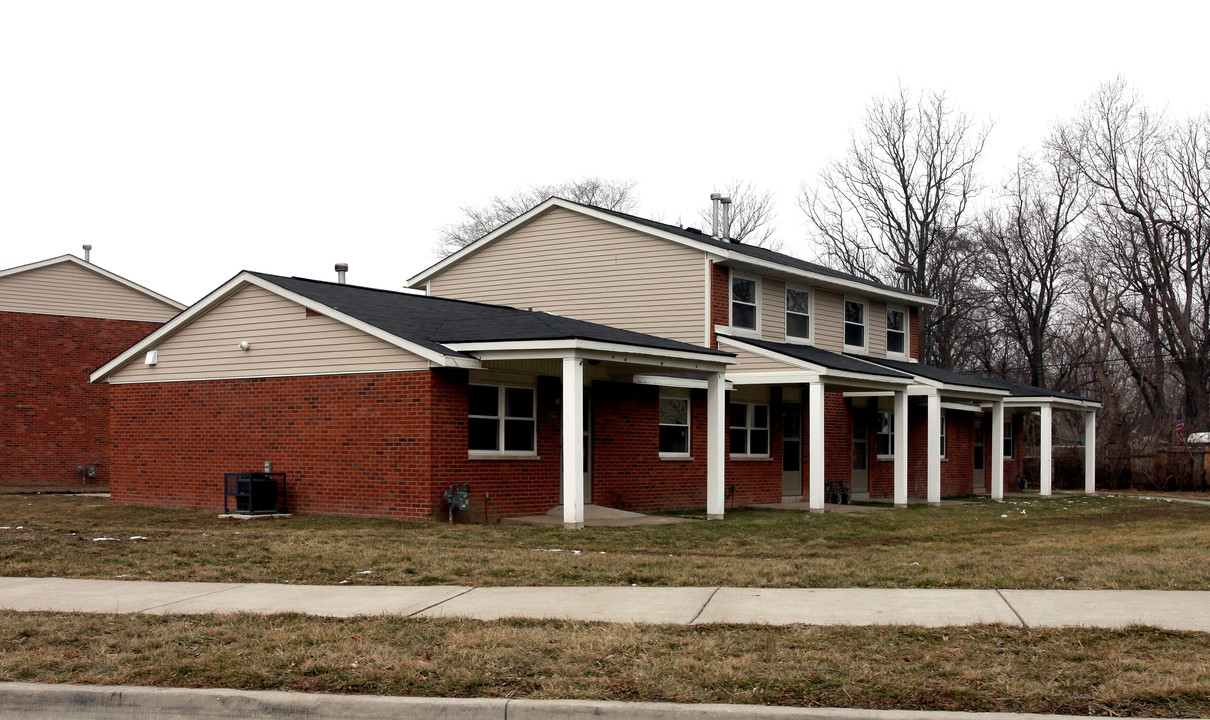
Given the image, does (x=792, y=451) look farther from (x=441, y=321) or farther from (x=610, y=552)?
(x=610, y=552)

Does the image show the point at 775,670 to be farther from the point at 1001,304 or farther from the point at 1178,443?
the point at 1001,304

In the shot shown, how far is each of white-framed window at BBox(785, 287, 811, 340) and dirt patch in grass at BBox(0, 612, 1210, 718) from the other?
19404mm

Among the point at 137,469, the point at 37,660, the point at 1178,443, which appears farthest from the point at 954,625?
the point at 1178,443

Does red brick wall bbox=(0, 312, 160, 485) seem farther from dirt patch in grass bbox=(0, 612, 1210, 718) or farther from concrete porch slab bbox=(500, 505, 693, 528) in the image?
dirt patch in grass bbox=(0, 612, 1210, 718)

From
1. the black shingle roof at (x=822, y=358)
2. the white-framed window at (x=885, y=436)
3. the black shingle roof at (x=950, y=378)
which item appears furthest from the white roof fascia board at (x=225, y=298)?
the white-framed window at (x=885, y=436)

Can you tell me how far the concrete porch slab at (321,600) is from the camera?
9.09m

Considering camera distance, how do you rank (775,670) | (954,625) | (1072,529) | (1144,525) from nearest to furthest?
(775,670), (954,625), (1072,529), (1144,525)

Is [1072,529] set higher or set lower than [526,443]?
lower

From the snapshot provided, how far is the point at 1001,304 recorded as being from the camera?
5275 cm

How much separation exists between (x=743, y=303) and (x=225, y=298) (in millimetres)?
10855

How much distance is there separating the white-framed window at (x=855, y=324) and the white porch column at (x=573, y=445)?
13608 mm

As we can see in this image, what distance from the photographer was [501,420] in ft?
62.8

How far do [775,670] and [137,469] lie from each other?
57.3 feet

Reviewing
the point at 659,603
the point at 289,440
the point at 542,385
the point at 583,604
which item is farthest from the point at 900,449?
the point at 583,604
